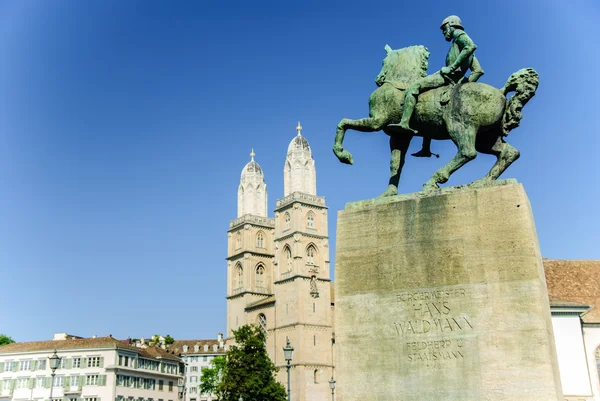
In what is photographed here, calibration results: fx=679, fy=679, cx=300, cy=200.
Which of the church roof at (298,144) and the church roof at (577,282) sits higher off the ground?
the church roof at (298,144)

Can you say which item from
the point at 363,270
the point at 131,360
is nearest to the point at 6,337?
the point at 131,360

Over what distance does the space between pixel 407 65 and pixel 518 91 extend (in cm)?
181

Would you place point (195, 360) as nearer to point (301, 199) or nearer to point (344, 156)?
point (301, 199)

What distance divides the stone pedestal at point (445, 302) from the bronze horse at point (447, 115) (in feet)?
2.32

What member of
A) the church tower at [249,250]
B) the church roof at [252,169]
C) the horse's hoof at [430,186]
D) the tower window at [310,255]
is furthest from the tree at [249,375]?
the church roof at [252,169]

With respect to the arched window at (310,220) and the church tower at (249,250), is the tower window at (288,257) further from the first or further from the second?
the church tower at (249,250)

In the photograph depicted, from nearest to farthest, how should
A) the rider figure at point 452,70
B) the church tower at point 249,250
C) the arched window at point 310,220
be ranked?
the rider figure at point 452,70 → the arched window at point 310,220 → the church tower at point 249,250

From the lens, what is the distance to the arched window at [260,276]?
11712 cm

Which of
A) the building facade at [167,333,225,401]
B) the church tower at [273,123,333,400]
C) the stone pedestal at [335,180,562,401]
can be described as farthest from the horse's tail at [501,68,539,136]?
the building facade at [167,333,225,401]

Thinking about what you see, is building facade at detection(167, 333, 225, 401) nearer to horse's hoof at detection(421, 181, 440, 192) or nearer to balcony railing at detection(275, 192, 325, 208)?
balcony railing at detection(275, 192, 325, 208)

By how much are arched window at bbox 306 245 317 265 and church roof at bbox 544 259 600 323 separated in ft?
181

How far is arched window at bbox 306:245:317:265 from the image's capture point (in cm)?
10700

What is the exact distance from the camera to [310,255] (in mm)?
107688

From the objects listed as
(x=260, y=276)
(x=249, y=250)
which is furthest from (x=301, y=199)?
(x=260, y=276)
